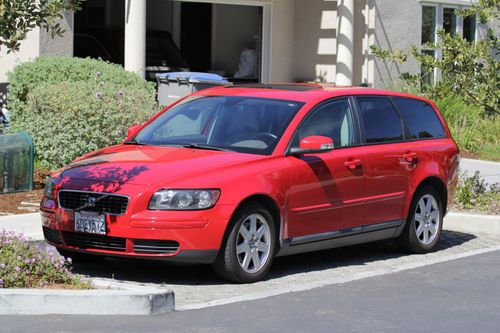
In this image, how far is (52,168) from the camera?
13367 mm

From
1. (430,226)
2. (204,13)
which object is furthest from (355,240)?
(204,13)

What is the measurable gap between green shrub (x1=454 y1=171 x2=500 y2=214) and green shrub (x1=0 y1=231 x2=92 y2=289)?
6.32m

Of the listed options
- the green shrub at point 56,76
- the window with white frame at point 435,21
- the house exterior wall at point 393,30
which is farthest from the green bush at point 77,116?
the window with white frame at point 435,21

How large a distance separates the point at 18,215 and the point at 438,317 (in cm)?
531

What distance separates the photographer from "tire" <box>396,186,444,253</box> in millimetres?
10680

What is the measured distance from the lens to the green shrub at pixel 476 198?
12865 mm

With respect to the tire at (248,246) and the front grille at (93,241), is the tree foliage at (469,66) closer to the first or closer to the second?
the tire at (248,246)

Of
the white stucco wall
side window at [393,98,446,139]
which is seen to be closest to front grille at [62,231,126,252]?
side window at [393,98,446,139]

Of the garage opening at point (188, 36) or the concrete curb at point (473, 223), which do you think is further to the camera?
the garage opening at point (188, 36)

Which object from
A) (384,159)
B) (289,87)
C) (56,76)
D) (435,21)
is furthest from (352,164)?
(435,21)

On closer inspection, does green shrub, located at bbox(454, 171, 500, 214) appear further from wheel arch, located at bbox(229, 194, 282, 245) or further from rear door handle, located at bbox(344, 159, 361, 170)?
wheel arch, located at bbox(229, 194, 282, 245)

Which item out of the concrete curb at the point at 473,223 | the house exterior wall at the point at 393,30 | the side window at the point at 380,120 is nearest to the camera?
the side window at the point at 380,120

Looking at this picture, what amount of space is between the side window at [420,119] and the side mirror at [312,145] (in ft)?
5.58

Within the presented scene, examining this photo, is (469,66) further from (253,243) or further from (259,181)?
(253,243)
